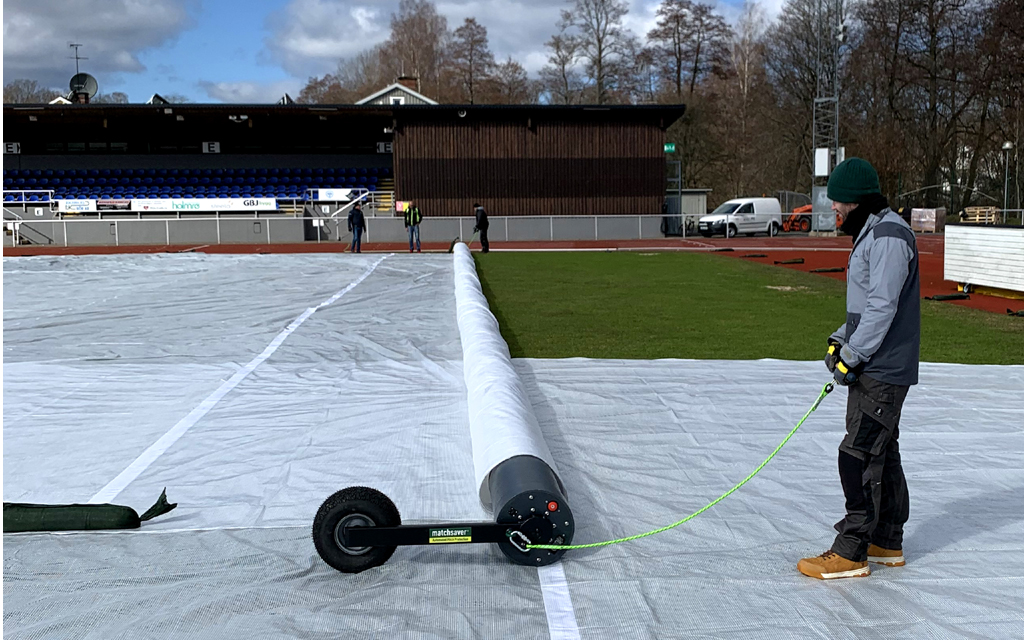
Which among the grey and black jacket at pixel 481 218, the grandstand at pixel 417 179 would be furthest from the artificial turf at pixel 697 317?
the grandstand at pixel 417 179

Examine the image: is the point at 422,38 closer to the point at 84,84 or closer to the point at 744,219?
the point at 84,84

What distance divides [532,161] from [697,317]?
3164 cm

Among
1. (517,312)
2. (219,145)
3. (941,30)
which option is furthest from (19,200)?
(941,30)

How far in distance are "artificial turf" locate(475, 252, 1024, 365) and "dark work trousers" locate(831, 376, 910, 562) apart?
5475mm

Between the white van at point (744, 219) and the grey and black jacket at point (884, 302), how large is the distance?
129 feet

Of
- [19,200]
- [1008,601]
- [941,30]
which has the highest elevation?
[941,30]

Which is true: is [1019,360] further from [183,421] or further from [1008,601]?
[183,421]

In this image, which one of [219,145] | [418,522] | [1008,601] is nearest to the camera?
[1008,601]

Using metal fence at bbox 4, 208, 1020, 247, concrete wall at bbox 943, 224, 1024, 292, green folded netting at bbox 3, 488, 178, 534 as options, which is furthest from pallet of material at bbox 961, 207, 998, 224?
green folded netting at bbox 3, 488, 178, 534

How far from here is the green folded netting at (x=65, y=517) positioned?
4.43 meters

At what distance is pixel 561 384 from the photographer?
814cm

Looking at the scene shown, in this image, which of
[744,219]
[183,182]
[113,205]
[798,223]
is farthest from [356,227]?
[798,223]

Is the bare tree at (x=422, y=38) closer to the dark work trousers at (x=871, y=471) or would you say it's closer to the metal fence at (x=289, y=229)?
the metal fence at (x=289, y=229)

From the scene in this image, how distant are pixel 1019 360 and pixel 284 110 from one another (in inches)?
1506
